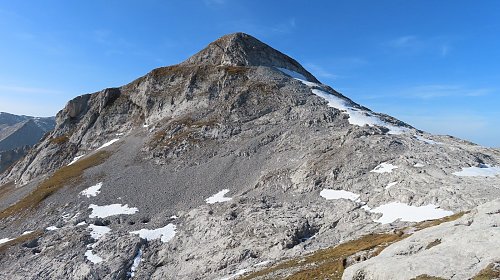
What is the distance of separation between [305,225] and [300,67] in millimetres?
115226

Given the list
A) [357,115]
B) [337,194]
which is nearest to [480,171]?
[337,194]

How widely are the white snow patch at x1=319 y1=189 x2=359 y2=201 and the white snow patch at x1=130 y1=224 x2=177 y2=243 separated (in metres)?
28.7

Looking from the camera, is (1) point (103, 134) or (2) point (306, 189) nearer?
(2) point (306, 189)

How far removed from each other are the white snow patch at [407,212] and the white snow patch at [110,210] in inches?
1928

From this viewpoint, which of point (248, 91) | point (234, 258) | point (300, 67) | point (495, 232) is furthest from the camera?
point (300, 67)

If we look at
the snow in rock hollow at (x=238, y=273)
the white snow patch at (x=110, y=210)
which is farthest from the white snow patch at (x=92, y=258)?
the snow in rock hollow at (x=238, y=273)

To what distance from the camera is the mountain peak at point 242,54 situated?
489ft

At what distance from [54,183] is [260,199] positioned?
60.7m

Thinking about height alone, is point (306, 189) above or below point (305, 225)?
above

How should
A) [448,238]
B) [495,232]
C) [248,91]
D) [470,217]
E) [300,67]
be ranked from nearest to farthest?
[495,232], [448,238], [470,217], [248,91], [300,67]

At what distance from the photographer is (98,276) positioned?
6106 centimetres

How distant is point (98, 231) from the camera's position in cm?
7281

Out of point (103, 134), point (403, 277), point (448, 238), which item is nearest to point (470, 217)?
point (448, 238)

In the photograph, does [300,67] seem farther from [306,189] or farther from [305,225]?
[305,225]
